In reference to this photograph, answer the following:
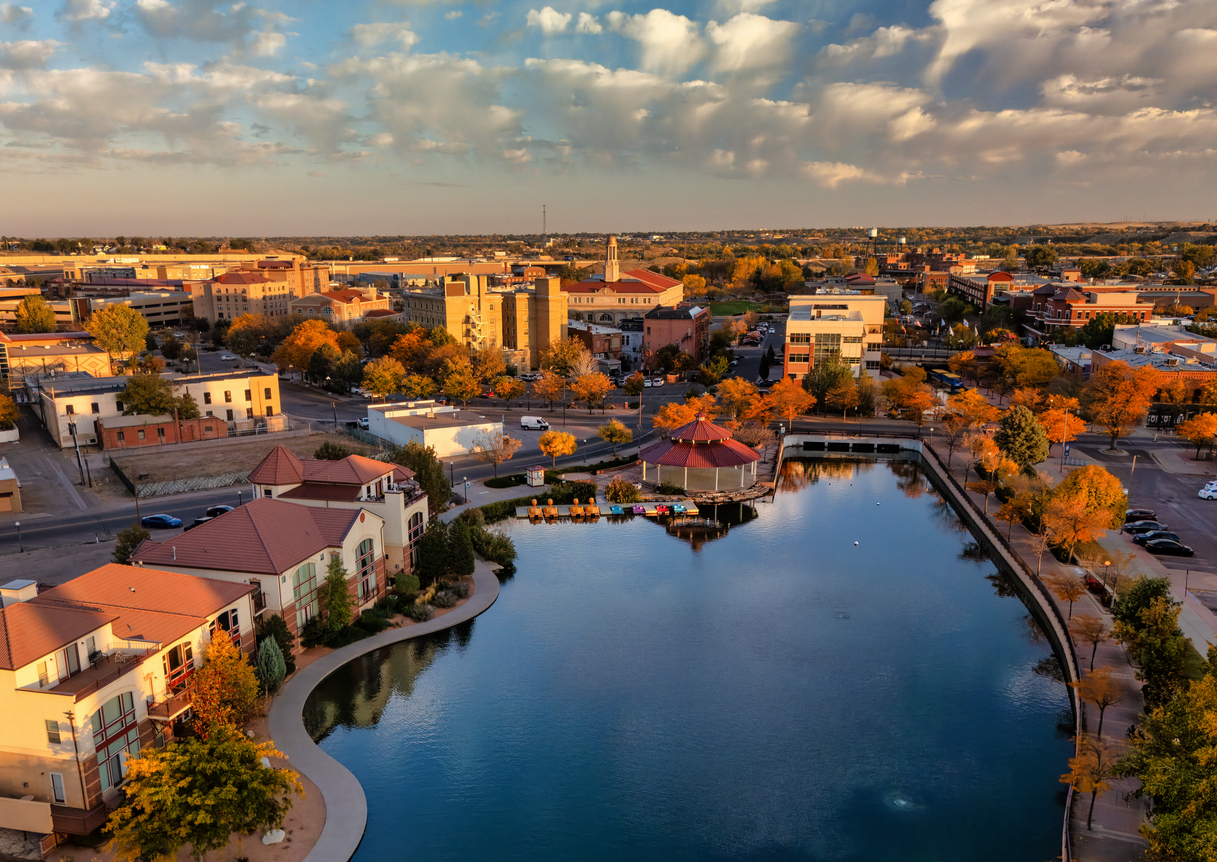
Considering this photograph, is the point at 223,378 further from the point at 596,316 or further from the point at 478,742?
the point at 596,316

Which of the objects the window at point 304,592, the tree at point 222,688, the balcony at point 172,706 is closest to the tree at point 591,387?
the window at point 304,592

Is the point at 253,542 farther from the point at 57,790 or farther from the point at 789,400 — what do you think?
the point at 789,400

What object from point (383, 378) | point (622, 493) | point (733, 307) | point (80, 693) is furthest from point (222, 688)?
point (733, 307)

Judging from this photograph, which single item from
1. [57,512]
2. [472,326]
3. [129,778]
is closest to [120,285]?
[472,326]

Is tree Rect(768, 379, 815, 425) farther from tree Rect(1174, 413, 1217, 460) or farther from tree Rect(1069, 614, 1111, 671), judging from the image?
tree Rect(1069, 614, 1111, 671)

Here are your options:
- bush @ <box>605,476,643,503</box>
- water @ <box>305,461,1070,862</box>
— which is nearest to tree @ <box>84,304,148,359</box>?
bush @ <box>605,476,643,503</box>
